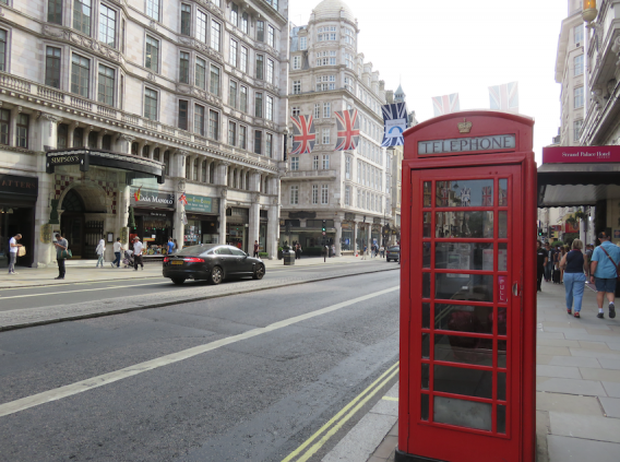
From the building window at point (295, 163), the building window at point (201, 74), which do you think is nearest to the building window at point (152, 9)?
the building window at point (201, 74)

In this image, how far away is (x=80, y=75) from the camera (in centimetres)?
2367

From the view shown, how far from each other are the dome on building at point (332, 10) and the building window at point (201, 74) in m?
30.0

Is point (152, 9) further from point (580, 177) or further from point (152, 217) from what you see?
point (580, 177)

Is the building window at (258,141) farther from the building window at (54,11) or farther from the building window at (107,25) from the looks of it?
the building window at (54,11)

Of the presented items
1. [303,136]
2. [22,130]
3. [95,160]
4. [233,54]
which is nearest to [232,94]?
[233,54]

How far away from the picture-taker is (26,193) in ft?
70.7

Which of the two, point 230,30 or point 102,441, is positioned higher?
point 230,30

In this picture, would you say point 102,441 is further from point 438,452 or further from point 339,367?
point 339,367

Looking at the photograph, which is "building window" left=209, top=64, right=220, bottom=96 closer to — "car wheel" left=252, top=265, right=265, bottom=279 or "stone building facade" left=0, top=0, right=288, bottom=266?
"stone building facade" left=0, top=0, right=288, bottom=266

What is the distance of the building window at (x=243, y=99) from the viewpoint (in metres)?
37.5

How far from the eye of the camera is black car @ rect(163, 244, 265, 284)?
15047 mm

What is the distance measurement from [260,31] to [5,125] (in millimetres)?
24708

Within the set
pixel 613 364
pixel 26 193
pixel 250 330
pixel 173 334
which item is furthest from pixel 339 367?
pixel 26 193

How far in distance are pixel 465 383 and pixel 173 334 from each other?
5.58 meters
